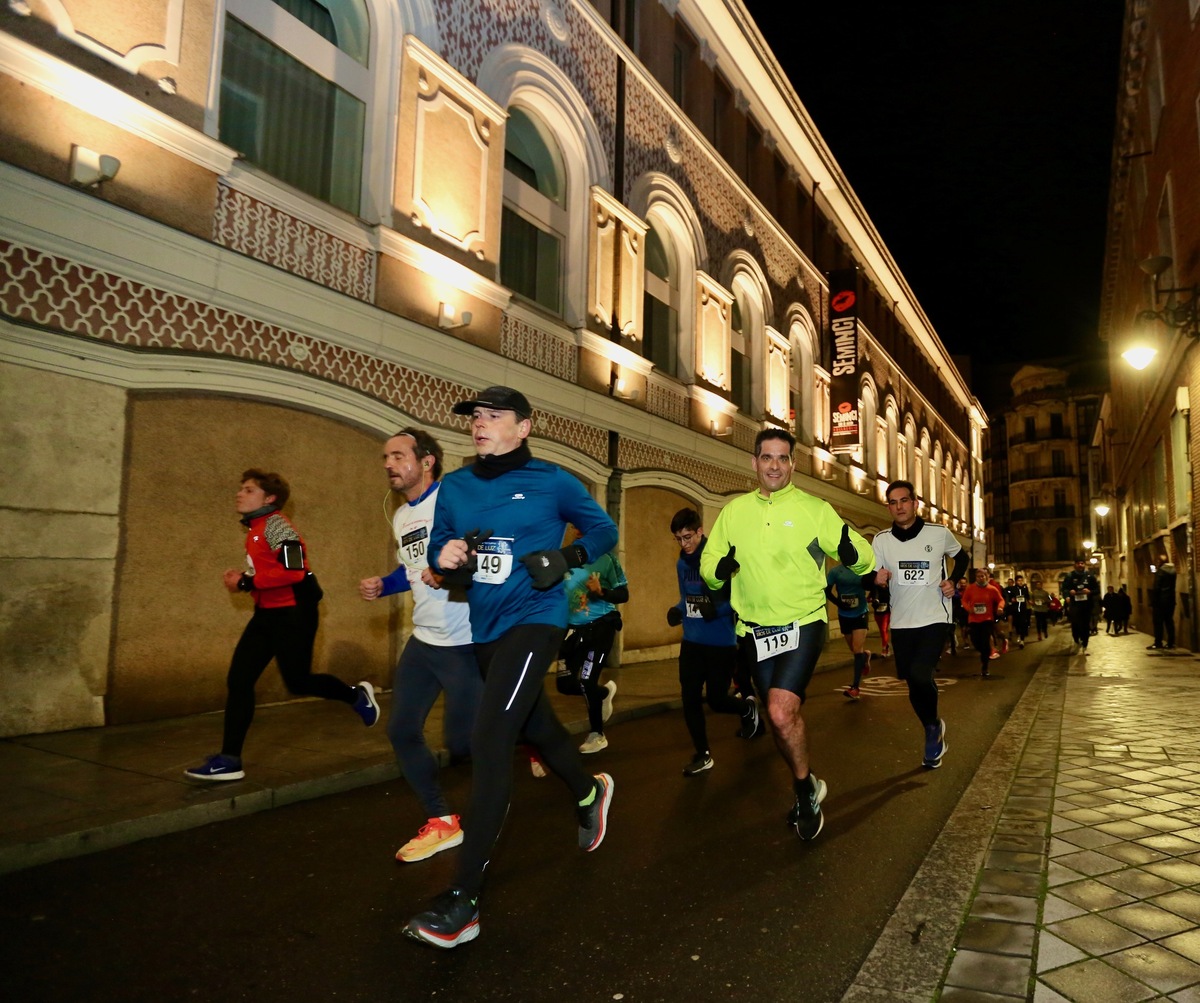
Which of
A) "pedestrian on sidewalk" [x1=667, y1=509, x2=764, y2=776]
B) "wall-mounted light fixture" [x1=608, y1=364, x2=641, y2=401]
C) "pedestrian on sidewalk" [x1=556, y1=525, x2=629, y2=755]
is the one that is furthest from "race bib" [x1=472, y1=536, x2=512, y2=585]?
"wall-mounted light fixture" [x1=608, y1=364, x2=641, y2=401]

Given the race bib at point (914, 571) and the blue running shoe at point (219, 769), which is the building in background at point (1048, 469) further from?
the blue running shoe at point (219, 769)

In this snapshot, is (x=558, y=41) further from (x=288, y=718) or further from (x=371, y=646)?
(x=288, y=718)

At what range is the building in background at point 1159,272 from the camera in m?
15.5

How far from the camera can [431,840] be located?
4.12m

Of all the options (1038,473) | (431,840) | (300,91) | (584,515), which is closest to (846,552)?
(584,515)

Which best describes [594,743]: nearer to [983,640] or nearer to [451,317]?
[451,317]

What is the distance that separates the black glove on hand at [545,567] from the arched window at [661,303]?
13311mm

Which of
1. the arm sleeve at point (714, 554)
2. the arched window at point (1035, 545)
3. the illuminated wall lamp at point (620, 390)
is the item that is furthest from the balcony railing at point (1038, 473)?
the arm sleeve at point (714, 554)

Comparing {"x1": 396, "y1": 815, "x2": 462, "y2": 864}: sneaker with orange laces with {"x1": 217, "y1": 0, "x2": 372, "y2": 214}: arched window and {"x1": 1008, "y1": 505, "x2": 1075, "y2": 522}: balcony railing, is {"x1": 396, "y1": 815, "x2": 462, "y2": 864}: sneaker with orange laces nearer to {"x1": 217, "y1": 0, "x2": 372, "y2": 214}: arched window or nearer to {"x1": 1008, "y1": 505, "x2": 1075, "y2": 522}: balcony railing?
{"x1": 217, "y1": 0, "x2": 372, "y2": 214}: arched window

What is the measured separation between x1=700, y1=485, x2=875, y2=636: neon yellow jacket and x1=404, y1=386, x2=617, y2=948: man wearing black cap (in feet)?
4.20

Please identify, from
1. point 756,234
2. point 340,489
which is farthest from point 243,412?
point 756,234

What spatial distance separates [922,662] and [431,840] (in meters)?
3.75

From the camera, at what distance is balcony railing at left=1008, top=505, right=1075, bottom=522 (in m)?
72.4

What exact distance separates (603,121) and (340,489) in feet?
28.3
